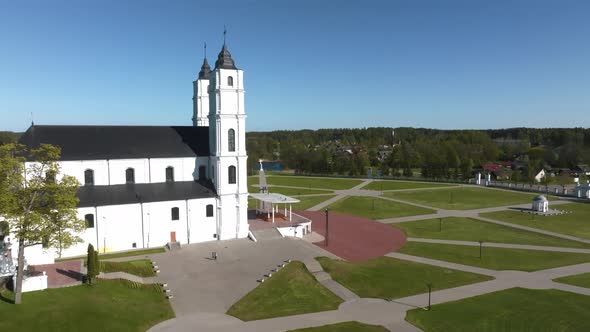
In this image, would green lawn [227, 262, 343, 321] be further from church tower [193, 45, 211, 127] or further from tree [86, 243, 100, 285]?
church tower [193, 45, 211, 127]

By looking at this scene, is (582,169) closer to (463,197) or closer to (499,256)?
(463,197)

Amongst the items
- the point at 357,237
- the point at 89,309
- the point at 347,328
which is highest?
the point at 89,309

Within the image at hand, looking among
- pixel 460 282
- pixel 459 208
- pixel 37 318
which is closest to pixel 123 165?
pixel 37 318

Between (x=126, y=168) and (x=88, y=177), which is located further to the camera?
(x=126, y=168)

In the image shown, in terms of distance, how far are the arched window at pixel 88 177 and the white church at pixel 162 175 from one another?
9 cm

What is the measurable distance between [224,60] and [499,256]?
32.1 metres

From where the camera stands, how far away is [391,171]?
4232 inches

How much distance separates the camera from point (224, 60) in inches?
1647

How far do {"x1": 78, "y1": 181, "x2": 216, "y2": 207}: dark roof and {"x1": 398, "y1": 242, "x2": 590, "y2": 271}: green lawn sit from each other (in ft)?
70.3

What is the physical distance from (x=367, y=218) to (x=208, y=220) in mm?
23601

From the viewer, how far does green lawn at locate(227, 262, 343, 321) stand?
25711 millimetres

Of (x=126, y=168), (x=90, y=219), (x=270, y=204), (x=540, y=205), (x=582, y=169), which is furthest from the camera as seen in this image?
(x=582, y=169)

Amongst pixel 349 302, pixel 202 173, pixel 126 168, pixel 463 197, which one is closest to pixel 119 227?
pixel 126 168

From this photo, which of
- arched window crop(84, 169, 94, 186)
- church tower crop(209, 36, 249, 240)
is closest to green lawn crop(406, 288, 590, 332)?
church tower crop(209, 36, 249, 240)
